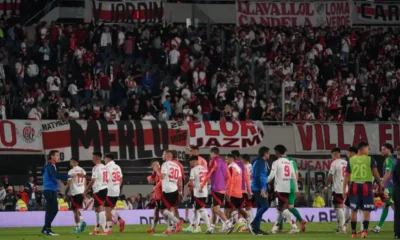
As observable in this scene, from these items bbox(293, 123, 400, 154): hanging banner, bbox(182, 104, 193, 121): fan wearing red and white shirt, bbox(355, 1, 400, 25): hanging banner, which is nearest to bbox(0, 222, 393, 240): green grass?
bbox(182, 104, 193, 121): fan wearing red and white shirt

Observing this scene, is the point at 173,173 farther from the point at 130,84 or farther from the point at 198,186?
the point at 130,84

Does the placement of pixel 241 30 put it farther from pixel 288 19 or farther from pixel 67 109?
pixel 67 109

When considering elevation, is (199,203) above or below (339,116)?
below

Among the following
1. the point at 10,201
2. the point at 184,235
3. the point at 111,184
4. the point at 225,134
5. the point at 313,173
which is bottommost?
the point at 184,235

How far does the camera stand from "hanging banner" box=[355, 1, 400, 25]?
193 ft

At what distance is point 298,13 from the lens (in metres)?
55.5

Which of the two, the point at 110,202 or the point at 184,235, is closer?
the point at 184,235

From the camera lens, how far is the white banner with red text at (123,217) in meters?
39.6

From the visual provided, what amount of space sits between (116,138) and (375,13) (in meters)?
19.5

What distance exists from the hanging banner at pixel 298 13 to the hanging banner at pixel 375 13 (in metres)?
3.64

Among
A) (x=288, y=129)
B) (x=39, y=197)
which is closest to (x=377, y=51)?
(x=288, y=129)

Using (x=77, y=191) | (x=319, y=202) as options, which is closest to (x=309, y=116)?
(x=319, y=202)

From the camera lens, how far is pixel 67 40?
48688mm

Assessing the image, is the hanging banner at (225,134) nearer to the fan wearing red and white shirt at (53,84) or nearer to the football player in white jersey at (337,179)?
the fan wearing red and white shirt at (53,84)
